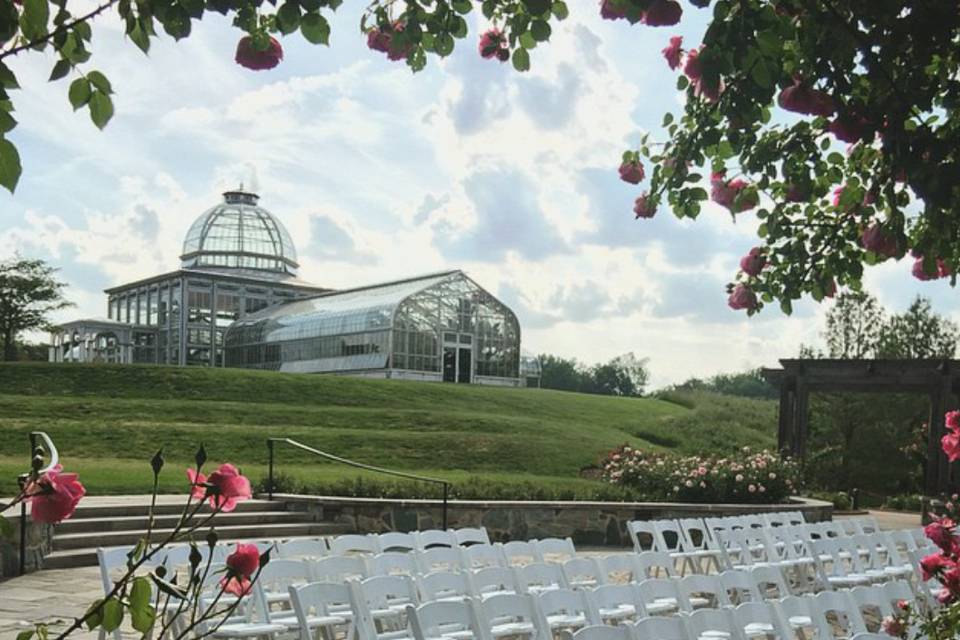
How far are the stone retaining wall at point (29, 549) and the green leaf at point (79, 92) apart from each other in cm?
807

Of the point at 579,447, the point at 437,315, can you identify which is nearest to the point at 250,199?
the point at 437,315

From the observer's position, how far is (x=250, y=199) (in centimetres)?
5322

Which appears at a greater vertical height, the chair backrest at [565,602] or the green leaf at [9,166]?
the green leaf at [9,166]

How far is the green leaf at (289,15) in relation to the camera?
2641 mm

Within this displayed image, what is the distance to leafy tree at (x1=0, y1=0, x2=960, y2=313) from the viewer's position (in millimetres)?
2412

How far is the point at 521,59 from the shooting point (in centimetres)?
348

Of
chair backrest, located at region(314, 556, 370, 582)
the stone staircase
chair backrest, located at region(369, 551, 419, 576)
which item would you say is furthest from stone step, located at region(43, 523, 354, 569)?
chair backrest, located at region(314, 556, 370, 582)

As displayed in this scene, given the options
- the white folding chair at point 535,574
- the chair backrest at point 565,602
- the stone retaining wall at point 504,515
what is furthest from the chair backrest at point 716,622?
the stone retaining wall at point 504,515

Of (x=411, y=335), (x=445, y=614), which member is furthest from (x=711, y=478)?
(x=411, y=335)

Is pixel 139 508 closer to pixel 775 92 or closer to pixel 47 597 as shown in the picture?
pixel 47 597

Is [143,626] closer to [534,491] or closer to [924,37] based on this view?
[924,37]

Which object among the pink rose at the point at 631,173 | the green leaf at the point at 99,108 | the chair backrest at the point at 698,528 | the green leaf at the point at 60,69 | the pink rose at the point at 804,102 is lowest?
the chair backrest at the point at 698,528

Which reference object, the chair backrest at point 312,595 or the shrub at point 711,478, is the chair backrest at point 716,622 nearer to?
the chair backrest at point 312,595

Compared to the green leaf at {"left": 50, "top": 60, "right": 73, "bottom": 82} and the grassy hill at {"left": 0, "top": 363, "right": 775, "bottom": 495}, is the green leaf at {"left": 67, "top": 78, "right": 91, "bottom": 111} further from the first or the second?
the grassy hill at {"left": 0, "top": 363, "right": 775, "bottom": 495}
